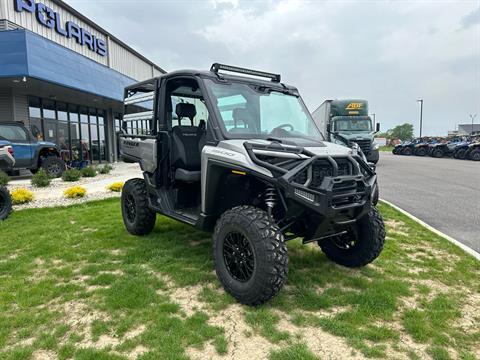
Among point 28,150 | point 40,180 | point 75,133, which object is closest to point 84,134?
point 75,133

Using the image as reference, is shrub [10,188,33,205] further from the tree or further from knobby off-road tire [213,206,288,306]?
the tree

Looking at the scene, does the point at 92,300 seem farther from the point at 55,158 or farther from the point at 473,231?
the point at 55,158

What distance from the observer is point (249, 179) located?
3898mm

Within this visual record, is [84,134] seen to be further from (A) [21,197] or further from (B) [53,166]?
(A) [21,197]

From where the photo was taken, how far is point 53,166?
44.9 feet

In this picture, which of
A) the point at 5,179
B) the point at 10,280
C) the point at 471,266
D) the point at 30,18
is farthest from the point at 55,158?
the point at 471,266

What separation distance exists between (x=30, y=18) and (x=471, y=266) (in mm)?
17514

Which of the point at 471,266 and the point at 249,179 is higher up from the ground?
the point at 249,179

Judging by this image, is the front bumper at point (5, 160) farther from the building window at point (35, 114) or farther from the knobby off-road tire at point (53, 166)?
the building window at point (35, 114)

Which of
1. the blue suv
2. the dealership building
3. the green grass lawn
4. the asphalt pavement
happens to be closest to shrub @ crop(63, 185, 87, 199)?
the dealership building

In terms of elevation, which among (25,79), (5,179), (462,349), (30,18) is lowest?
(462,349)

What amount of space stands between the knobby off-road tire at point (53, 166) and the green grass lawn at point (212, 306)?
347 inches

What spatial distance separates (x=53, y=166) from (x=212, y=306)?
1234 cm

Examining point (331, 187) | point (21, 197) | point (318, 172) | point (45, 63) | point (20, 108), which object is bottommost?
point (21, 197)
